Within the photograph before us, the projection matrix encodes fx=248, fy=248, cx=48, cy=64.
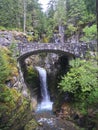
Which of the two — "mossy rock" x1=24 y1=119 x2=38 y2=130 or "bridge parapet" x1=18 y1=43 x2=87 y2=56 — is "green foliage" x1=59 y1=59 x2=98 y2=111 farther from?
"mossy rock" x1=24 y1=119 x2=38 y2=130

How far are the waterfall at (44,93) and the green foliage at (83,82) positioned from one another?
6001 mm

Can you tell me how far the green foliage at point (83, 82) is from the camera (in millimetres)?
23406

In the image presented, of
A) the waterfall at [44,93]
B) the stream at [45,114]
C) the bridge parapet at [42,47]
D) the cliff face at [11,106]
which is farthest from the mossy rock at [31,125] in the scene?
A: the bridge parapet at [42,47]

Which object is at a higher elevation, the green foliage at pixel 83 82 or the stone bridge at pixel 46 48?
the stone bridge at pixel 46 48

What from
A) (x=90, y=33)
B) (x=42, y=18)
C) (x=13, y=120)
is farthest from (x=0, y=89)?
(x=42, y=18)

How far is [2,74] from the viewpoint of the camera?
61.5ft

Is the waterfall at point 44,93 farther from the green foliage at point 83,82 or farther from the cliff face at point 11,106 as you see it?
the cliff face at point 11,106

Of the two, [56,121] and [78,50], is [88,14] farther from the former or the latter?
[56,121]

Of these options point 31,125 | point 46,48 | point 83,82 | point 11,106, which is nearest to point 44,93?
point 46,48

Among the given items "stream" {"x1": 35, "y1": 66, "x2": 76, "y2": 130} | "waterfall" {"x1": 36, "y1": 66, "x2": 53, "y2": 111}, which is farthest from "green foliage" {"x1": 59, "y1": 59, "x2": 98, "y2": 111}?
"waterfall" {"x1": 36, "y1": 66, "x2": 53, "y2": 111}

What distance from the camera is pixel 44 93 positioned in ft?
110

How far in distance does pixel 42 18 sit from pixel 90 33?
20.6 metres

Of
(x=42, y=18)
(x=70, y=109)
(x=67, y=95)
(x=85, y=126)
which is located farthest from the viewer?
(x=42, y=18)

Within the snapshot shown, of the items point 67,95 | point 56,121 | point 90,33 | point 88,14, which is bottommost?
point 56,121
